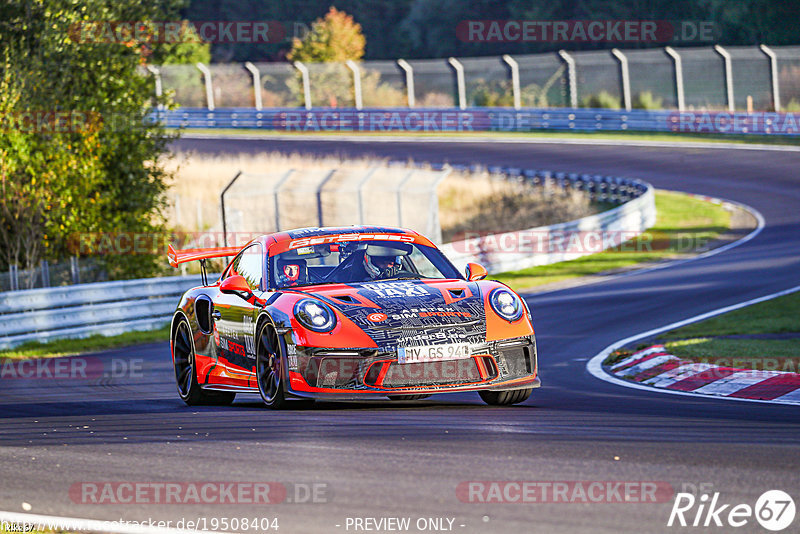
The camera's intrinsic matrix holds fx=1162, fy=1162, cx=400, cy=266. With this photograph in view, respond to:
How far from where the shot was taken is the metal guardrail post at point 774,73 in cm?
4341

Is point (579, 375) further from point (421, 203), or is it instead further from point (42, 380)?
point (421, 203)

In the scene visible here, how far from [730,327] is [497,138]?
109 ft

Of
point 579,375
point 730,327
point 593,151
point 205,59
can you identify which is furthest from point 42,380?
point 205,59

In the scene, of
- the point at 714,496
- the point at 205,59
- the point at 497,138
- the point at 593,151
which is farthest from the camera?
the point at 205,59

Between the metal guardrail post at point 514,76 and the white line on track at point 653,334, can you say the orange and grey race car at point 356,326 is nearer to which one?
the white line on track at point 653,334

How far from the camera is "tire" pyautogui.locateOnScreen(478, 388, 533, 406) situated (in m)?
8.82

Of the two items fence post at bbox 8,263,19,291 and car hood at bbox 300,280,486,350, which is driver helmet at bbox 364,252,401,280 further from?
fence post at bbox 8,263,19,291

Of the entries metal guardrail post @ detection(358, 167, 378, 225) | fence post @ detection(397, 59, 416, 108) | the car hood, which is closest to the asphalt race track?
the car hood

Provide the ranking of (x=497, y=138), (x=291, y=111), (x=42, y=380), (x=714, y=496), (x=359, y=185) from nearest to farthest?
(x=714, y=496)
(x=42, y=380)
(x=359, y=185)
(x=497, y=138)
(x=291, y=111)

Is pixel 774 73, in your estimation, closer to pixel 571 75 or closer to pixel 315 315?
pixel 571 75

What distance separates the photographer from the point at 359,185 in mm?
25047

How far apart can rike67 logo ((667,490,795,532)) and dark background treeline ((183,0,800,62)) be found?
181ft

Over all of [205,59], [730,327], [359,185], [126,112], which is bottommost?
[730,327]

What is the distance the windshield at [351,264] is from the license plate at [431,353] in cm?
116
